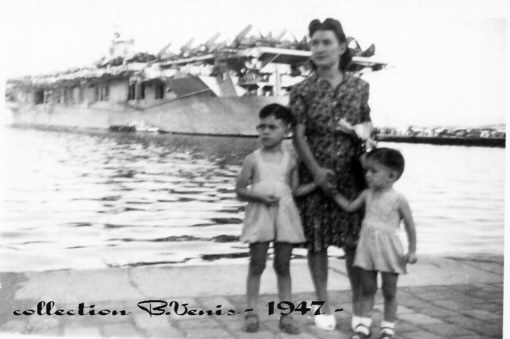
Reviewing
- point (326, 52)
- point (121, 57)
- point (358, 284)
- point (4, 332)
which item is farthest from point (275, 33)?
point (4, 332)

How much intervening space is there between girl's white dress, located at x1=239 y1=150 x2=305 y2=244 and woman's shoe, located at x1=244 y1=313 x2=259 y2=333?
1.02 ft

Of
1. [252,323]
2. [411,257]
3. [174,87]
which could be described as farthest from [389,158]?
[174,87]

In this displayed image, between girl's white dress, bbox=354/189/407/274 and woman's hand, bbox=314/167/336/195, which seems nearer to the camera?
girl's white dress, bbox=354/189/407/274

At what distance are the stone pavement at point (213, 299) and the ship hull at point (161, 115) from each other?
2.54 ft

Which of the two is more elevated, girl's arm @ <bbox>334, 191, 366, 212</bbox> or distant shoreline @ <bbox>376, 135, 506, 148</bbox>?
distant shoreline @ <bbox>376, 135, 506, 148</bbox>

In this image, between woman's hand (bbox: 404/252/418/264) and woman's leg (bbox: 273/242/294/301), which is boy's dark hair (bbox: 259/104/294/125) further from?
woman's hand (bbox: 404/252/418/264)

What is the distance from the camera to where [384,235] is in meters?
2.18

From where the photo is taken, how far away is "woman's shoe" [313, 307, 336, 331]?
232cm

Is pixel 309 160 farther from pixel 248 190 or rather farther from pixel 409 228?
pixel 409 228

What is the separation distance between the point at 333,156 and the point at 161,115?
1200 millimetres

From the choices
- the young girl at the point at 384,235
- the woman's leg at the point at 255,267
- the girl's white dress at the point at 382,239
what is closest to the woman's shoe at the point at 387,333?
the young girl at the point at 384,235

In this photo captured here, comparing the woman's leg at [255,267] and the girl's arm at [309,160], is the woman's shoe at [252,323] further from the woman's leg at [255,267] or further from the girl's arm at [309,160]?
the girl's arm at [309,160]

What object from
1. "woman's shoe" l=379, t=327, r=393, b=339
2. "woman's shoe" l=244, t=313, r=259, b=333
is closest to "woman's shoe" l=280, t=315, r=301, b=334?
"woman's shoe" l=244, t=313, r=259, b=333

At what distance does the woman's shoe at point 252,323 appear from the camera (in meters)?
2.29
